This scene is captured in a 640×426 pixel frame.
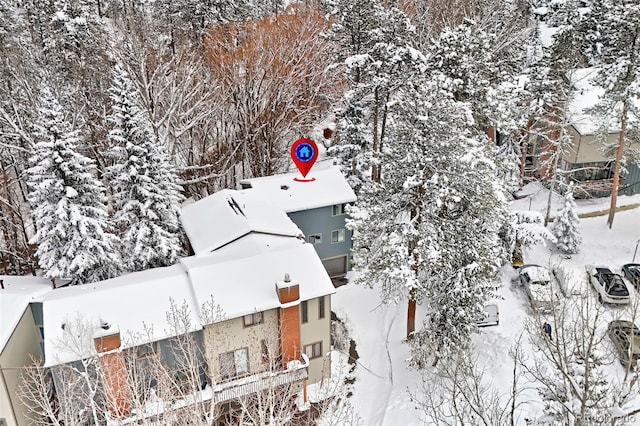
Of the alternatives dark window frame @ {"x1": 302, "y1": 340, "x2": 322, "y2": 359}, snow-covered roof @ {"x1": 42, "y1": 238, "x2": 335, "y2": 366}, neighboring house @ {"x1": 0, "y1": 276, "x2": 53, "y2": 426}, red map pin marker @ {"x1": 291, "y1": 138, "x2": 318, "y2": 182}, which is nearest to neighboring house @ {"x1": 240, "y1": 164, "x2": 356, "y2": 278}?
red map pin marker @ {"x1": 291, "y1": 138, "x2": 318, "y2": 182}

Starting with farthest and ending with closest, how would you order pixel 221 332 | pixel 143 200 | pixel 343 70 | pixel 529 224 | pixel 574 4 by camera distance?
pixel 574 4 → pixel 343 70 → pixel 529 224 → pixel 143 200 → pixel 221 332

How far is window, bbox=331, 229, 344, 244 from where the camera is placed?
27.0 m

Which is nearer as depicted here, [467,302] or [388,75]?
[467,302]

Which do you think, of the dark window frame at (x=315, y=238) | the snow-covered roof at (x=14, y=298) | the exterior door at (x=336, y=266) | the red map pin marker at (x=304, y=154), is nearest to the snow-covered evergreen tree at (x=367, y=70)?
the red map pin marker at (x=304, y=154)

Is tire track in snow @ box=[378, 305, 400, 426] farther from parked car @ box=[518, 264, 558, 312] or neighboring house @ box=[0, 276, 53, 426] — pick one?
neighboring house @ box=[0, 276, 53, 426]

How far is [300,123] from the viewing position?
34.9m

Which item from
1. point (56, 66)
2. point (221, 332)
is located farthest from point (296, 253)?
point (56, 66)

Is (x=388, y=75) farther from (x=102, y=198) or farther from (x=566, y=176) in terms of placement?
(x=102, y=198)

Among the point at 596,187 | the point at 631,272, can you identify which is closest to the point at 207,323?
the point at 631,272

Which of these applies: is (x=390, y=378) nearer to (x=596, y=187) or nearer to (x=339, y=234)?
(x=339, y=234)

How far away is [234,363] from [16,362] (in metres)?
7.40

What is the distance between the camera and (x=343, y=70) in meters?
35.6

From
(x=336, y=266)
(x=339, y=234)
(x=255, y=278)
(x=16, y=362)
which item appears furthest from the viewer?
(x=336, y=266)

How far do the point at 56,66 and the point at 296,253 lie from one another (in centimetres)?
2350
